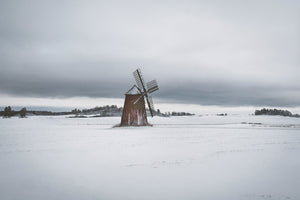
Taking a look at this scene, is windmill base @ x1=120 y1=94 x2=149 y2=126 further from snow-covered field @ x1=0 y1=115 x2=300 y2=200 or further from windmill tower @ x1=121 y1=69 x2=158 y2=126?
snow-covered field @ x1=0 y1=115 x2=300 y2=200

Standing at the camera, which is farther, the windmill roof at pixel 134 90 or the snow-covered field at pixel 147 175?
the windmill roof at pixel 134 90

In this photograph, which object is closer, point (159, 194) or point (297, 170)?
point (159, 194)

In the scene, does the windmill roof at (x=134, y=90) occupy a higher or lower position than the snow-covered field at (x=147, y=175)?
higher

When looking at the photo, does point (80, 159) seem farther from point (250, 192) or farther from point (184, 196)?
point (250, 192)

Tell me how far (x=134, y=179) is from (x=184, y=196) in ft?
5.18

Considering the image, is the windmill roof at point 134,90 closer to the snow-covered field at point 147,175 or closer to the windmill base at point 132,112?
the windmill base at point 132,112

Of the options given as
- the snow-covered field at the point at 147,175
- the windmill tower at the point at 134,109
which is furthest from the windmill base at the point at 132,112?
the snow-covered field at the point at 147,175

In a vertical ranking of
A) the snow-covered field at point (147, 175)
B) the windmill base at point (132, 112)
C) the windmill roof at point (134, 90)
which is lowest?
the snow-covered field at point (147, 175)

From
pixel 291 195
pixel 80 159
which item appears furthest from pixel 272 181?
pixel 80 159

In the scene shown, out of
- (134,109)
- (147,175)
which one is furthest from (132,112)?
(147,175)

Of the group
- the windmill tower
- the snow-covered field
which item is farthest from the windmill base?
the snow-covered field

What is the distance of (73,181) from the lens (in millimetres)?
5777

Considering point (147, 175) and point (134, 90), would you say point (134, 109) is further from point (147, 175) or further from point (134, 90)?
point (147, 175)

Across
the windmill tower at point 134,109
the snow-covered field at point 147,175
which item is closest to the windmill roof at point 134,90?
the windmill tower at point 134,109
